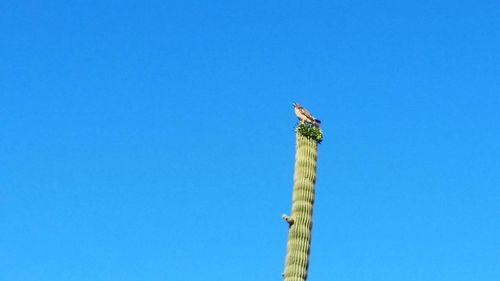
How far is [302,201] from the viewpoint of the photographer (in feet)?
72.2

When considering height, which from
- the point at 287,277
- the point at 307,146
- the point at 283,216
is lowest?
the point at 287,277

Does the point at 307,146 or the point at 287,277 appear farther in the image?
the point at 307,146

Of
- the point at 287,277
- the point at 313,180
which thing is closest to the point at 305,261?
the point at 287,277

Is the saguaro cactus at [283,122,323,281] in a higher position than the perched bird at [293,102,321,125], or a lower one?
lower

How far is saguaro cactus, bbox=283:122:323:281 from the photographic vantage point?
21406 mm

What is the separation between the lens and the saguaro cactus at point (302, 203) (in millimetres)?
21406

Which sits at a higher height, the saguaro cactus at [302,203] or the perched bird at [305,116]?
the perched bird at [305,116]

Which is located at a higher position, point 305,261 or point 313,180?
point 313,180

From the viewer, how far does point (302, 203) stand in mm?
21969

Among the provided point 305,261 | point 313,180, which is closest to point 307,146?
point 313,180

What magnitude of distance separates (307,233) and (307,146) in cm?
222

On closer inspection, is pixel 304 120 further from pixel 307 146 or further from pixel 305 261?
pixel 305 261

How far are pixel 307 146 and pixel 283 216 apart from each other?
1.97 metres

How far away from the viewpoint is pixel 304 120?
76.9 feet
